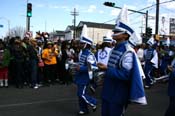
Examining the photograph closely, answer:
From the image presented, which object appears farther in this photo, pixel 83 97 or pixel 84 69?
pixel 83 97

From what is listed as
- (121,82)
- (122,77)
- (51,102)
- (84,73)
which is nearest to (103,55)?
(51,102)

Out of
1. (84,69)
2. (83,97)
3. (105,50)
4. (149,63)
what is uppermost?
(105,50)

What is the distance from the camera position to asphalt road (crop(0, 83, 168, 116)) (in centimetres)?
994

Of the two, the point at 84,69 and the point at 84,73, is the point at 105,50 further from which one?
the point at 84,69

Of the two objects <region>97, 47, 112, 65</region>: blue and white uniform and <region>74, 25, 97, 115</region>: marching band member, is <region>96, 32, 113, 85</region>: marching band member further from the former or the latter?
<region>74, 25, 97, 115</region>: marching band member

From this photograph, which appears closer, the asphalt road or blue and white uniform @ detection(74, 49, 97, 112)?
blue and white uniform @ detection(74, 49, 97, 112)

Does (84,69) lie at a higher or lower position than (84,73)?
higher

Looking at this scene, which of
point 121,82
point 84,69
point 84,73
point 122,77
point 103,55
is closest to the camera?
point 122,77

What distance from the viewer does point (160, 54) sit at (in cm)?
1922

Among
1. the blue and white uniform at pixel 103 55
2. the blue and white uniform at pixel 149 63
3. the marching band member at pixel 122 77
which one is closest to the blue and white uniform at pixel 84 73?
the marching band member at pixel 122 77

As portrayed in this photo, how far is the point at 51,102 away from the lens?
37.7 feet

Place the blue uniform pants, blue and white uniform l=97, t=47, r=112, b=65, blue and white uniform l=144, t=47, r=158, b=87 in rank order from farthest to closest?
1. blue and white uniform l=144, t=47, r=158, b=87
2. blue and white uniform l=97, t=47, r=112, b=65
3. the blue uniform pants

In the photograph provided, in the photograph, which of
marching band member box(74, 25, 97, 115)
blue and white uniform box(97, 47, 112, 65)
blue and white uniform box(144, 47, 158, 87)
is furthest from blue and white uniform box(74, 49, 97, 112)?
blue and white uniform box(144, 47, 158, 87)

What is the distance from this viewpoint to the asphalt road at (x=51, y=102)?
9.94 metres
